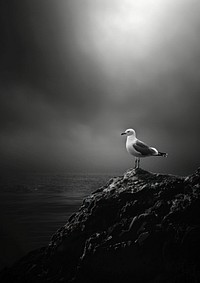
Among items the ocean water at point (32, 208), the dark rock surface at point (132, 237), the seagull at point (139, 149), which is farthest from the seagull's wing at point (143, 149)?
the ocean water at point (32, 208)

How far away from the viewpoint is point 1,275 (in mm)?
4082

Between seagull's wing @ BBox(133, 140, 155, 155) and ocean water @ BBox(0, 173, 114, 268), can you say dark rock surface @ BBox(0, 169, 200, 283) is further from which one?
ocean water @ BBox(0, 173, 114, 268)

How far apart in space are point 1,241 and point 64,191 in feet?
7.14

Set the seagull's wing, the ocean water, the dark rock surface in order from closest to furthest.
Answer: the dark rock surface, the seagull's wing, the ocean water

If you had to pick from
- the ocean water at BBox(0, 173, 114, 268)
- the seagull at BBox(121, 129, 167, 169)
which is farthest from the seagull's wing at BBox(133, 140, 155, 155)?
the ocean water at BBox(0, 173, 114, 268)

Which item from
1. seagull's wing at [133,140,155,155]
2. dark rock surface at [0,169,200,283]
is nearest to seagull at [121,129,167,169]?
seagull's wing at [133,140,155,155]

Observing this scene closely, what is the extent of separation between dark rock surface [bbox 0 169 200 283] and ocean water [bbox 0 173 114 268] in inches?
45.6

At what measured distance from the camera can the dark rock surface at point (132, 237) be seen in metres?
2.95

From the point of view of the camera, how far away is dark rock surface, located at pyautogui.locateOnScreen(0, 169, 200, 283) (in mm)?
2953

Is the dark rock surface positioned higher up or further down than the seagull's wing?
further down

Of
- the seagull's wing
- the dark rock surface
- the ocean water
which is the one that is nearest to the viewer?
the dark rock surface

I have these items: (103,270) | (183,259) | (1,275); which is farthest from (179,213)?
(1,275)

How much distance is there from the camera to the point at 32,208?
597 centimetres

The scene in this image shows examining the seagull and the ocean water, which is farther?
the ocean water
